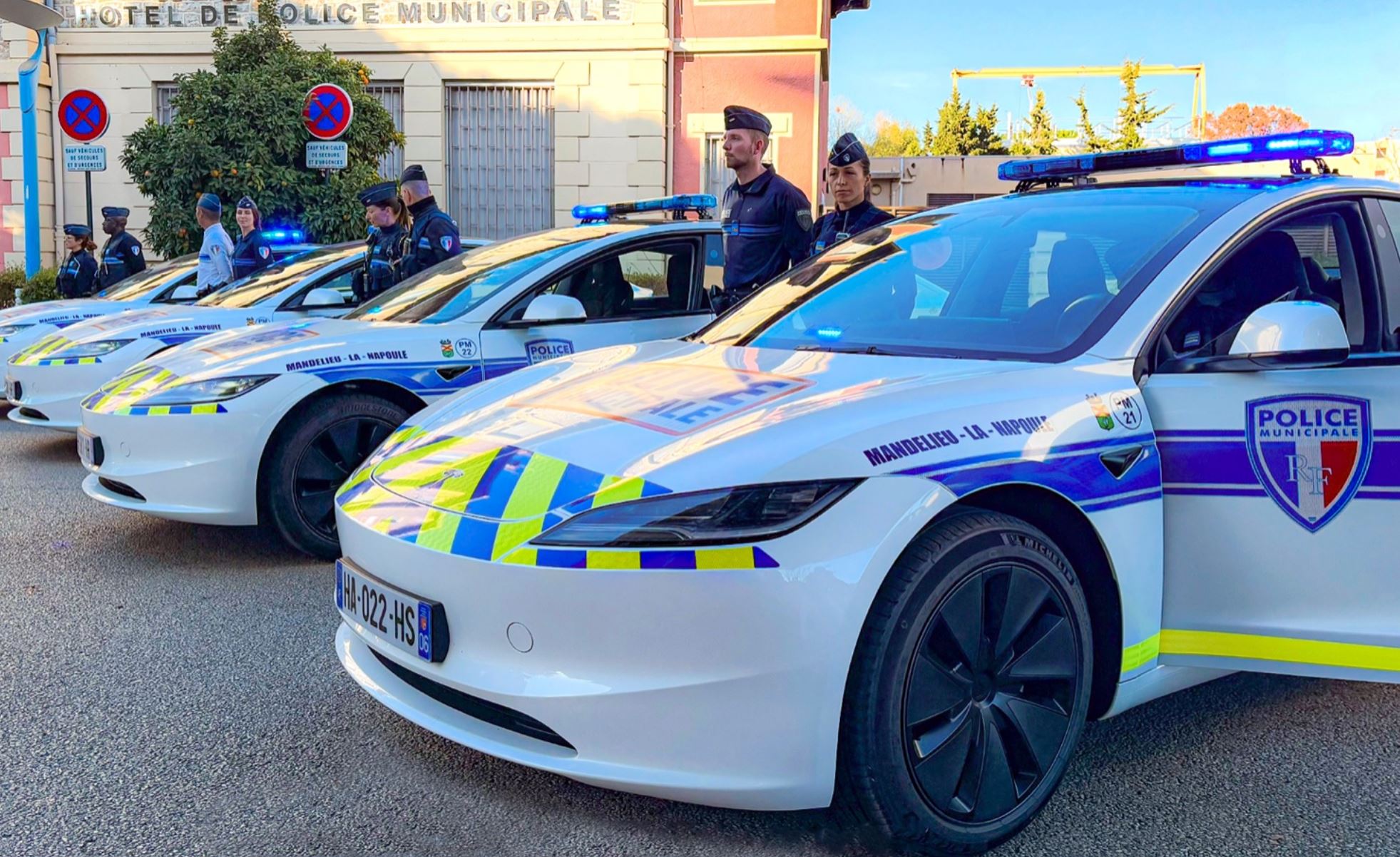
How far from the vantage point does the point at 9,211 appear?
17.9 m

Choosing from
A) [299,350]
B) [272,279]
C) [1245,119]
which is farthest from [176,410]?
[1245,119]

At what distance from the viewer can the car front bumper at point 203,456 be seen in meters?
4.70

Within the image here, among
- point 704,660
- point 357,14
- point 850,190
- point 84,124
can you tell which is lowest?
point 704,660

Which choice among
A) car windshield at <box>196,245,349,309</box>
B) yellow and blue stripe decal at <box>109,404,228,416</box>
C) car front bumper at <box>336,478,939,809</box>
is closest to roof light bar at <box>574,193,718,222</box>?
car windshield at <box>196,245,349,309</box>

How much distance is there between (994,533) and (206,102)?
13424mm

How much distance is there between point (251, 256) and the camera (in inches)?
364

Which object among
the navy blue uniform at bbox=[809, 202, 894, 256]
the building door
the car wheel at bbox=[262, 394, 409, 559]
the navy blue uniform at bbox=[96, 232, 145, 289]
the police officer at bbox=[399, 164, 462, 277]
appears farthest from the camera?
the building door

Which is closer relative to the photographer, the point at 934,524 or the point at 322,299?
the point at 934,524

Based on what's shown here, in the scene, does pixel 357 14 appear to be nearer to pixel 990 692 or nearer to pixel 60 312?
pixel 60 312

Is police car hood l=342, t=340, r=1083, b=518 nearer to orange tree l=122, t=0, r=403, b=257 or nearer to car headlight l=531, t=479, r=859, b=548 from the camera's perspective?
car headlight l=531, t=479, r=859, b=548

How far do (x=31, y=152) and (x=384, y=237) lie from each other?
29.7ft

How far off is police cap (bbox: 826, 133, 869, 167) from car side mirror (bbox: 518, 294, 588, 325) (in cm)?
154

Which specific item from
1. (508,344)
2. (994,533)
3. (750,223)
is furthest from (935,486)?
(750,223)

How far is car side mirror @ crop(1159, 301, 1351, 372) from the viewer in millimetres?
2715
